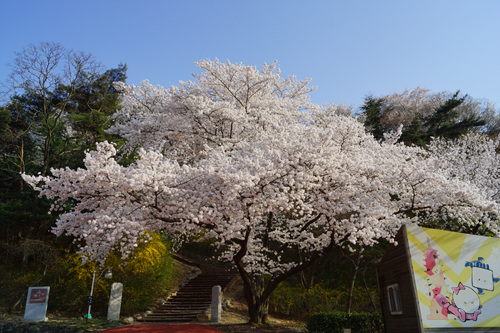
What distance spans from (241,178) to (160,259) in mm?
9234

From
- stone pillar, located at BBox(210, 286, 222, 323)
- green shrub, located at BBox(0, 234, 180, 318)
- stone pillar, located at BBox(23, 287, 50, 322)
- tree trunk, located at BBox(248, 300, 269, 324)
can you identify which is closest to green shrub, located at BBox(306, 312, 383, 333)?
tree trunk, located at BBox(248, 300, 269, 324)

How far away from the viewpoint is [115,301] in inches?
519

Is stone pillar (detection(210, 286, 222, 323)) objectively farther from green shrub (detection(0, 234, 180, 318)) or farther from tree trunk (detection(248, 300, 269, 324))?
green shrub (detection(0, 234, 180, 318))

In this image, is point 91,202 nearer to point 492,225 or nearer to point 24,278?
point 24,278

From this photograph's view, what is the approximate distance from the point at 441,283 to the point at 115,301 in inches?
447

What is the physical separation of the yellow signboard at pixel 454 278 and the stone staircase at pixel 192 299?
882 centimetres

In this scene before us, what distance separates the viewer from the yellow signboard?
7.22m

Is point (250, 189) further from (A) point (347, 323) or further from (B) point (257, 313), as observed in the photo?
(B) point (257, 313)

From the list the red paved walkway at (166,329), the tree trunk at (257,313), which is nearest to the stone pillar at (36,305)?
the red paved walkway at (166,329)

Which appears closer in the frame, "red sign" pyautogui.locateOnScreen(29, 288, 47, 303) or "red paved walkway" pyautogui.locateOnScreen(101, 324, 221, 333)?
"red paved walkway" pyautogui.locateOnScreen(101, 324, 221, 333)

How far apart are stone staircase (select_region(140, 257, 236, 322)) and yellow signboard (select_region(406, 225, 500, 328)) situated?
8824 mm

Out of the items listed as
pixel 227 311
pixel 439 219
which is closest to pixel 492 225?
pixel 439 219

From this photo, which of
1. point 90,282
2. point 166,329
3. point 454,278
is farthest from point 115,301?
point 454,278

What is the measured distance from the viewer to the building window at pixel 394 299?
26.1 feet
